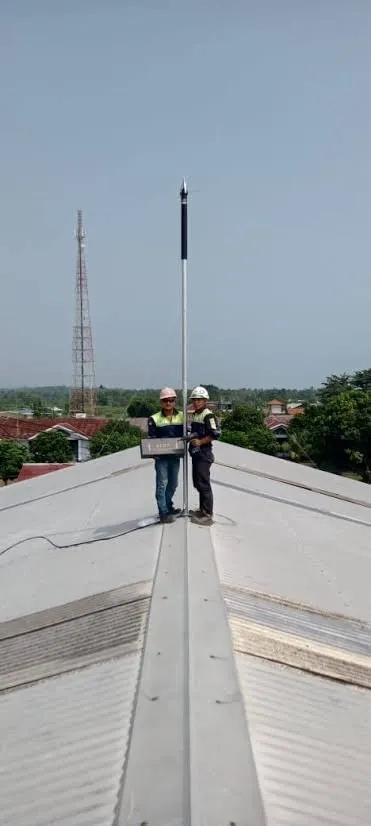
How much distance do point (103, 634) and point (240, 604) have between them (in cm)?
74

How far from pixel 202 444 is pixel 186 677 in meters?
2.93

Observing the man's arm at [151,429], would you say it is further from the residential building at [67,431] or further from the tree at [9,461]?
the residential building at [67,431]

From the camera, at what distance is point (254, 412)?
159ft

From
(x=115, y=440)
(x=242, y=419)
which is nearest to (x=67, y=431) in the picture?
(x=115, y=440)

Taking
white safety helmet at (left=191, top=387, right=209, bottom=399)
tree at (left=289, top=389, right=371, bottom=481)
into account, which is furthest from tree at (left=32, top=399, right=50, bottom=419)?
white safety helmet at (left=191, top=387, right=209, bottom=399)

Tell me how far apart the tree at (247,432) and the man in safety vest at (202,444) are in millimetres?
30491

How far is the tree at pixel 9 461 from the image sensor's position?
31578mm

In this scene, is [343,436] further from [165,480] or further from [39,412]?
[39,412]

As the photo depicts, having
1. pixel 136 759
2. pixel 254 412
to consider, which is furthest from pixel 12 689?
pixel 254 412

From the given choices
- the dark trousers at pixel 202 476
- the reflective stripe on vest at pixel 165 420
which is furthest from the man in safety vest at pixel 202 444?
the reflective stripe on vest at pixel 165 420

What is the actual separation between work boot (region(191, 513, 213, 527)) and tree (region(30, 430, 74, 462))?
28.9m

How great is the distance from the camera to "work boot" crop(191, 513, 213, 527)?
18.7 ft

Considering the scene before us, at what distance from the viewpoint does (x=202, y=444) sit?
18.3 ft

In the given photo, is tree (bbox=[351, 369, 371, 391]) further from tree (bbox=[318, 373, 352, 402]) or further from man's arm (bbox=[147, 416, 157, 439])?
man's arm (bbox=[147, 416, 157, 439])
